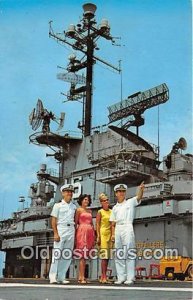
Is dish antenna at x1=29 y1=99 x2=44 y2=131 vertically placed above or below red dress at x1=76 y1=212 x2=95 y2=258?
above

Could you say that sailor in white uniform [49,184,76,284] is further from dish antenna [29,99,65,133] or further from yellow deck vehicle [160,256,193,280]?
dish antenna [29,99,65,133]

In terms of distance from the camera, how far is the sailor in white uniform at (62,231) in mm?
7008

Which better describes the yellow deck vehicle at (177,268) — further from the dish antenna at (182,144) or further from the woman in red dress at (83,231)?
the woman in red dress at (83,231)

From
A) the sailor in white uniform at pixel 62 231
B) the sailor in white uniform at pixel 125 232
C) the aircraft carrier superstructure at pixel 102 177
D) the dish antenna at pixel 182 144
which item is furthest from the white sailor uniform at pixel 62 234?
the dish antenna at pixel 182 144

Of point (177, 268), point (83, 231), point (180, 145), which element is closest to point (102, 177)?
point (180, 145)

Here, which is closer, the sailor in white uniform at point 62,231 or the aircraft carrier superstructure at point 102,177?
the sailor in white uniform at point 62,231

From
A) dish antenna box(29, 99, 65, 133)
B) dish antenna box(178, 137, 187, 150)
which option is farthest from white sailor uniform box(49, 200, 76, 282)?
dish antenna box(29, 99, 65, 133)

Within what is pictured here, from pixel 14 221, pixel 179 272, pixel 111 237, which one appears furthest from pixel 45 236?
pixel 111 237

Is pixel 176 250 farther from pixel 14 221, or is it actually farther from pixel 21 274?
pixel 14 221

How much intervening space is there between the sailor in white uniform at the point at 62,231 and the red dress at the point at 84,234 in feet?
0.52

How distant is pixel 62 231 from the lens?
7.04m

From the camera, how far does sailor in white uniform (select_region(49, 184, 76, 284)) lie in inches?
276

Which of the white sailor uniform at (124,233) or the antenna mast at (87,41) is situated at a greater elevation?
the antenna mast at (87,41)

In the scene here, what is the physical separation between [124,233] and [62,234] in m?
0.88
